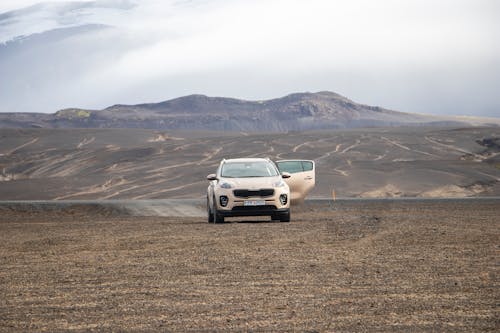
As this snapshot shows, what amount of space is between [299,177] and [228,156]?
5992 cm

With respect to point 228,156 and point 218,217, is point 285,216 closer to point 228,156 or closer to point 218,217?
point 218,217

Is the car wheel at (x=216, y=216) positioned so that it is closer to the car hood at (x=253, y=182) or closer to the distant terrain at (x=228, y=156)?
the car hood at (x=253, y=182)

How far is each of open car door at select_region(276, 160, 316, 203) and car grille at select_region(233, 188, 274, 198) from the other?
5375 mm

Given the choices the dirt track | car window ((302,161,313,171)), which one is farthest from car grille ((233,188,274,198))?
car window ((302,161,313,171))

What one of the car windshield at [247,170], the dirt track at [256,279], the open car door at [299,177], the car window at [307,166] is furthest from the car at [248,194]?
the car window at [307,166]

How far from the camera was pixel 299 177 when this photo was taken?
27.8 meters

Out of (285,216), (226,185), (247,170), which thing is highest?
(247,170)

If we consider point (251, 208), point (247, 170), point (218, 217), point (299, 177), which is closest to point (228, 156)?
point (299, 177)

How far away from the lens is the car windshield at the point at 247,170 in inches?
918

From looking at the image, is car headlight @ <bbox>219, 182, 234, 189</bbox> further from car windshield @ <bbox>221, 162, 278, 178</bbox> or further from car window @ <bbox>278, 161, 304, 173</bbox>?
car window @ <bbox>278, 161, 304, 173</bbox>

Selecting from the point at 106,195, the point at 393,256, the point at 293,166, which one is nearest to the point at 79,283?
the point at 393,256

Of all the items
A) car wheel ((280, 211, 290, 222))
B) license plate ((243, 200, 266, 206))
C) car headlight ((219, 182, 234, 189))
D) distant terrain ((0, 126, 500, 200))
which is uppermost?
car headlight ((219, 182, 234, 189))

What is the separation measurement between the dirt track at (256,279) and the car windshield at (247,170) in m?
2.32

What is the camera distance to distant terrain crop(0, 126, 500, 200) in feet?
204
